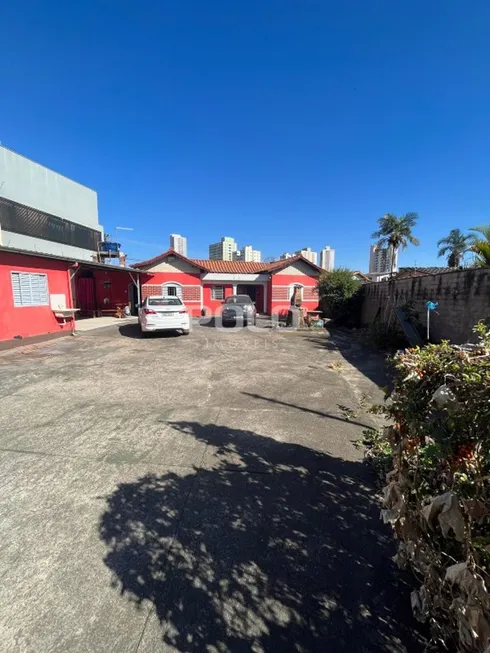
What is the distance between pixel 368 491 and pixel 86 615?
2.44 m

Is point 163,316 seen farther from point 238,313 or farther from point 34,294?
point 238,313

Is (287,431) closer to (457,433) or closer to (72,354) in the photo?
(457,433)

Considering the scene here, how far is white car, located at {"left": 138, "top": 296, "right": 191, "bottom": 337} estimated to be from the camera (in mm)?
11336

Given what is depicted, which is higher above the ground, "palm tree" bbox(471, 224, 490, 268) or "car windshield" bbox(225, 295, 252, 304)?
"palm tree" bbox(471, 224, 490, 268)

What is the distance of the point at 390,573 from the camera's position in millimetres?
2035

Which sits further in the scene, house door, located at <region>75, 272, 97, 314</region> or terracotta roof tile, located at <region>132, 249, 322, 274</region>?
terracotta roof tile, located at <region>132, 249, 322, 274</region>

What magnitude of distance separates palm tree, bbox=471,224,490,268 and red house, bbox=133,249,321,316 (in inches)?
566

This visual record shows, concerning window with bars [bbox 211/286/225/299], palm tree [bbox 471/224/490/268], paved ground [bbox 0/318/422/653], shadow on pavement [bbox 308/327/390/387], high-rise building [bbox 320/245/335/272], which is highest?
high-rise building [bbox 320/245/335/272]

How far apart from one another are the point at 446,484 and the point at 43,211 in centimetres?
2824

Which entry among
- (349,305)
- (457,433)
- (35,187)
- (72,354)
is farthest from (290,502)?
(35,187)

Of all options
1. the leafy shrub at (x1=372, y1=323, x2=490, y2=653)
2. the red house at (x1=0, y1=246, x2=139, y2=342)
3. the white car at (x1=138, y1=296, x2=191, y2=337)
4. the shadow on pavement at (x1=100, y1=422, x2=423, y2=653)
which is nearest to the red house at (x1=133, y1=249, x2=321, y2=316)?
the red house at (x1=0, y1=246, x2=139, y2=342)

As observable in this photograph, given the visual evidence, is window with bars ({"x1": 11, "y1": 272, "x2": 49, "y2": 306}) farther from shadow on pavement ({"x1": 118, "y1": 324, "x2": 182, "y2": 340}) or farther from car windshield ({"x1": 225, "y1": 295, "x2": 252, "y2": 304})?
car windshield ({"x1": 225, "y1": 295, "x2": 252, "y2": 304})

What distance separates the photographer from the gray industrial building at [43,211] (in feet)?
64.5

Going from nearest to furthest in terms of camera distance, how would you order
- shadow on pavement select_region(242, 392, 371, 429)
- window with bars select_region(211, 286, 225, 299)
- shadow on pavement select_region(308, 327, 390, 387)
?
shadow on pavement select_region(242, 392, 371, 429) < shadow on pavement select_region(308, 327, 390, 387) < window with bars select_region(211, 286, 225, 299)
